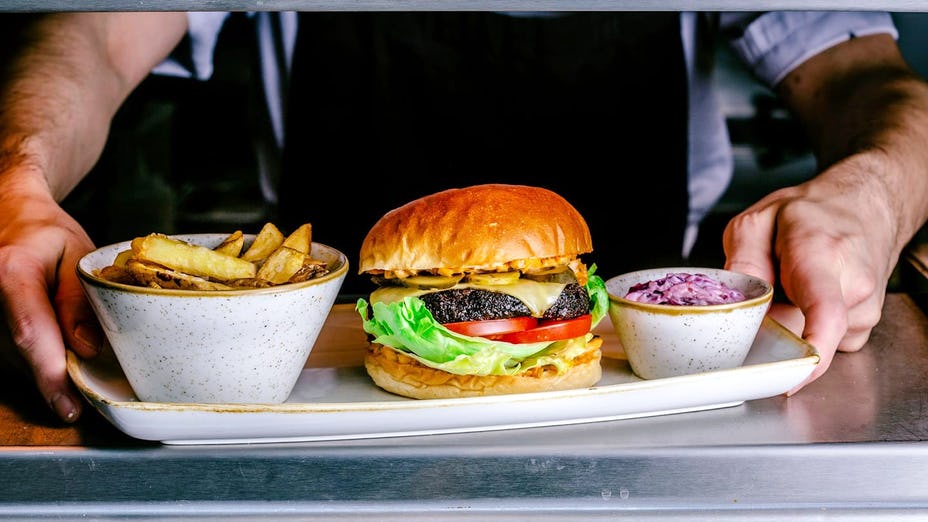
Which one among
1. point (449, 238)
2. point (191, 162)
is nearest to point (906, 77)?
point (449, 238)

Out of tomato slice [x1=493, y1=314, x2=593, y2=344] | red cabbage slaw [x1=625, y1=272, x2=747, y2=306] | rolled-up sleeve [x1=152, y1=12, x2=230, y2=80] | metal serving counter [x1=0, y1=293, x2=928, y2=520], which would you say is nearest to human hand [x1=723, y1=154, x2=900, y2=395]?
red cabbage slaw [x1=625, y1=272, x2=747, y2=306]

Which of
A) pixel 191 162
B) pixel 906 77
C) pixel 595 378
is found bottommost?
pixel 191 162

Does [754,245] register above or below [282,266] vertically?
below

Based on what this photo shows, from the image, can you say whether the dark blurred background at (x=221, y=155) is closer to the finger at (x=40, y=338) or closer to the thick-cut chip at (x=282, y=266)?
the finger at (x=40, y=338)

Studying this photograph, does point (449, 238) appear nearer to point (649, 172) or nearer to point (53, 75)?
point (53, 75)

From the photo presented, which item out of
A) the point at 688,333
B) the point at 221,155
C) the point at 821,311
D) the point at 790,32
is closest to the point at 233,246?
the point at 688,333

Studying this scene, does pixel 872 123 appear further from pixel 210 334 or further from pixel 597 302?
pixel 210 334
